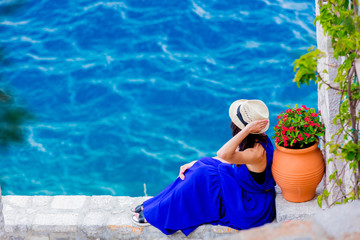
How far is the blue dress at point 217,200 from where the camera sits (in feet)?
16.1

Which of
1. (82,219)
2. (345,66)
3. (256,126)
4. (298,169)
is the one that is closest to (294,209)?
(298,169)

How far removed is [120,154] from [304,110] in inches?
142

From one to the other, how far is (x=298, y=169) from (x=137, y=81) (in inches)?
176

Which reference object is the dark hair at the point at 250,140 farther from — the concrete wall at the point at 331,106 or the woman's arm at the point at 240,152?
the concrete wall at the point at 331,106

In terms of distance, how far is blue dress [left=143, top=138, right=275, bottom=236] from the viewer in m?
4.90

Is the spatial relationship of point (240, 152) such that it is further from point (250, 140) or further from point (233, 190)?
point (233, 190)

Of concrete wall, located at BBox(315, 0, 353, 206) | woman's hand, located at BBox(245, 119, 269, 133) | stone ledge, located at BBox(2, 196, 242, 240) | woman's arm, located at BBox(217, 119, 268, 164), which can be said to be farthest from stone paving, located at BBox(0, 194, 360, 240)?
woman's hand, located at BBox(245, 119, 269, 133)

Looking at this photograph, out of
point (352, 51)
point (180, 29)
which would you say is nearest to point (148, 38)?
point (180, 29)

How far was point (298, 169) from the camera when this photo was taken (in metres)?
4.69

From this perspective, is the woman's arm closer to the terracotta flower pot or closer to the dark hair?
the dark hair

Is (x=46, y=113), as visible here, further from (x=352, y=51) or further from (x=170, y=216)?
(x=352, y=51)

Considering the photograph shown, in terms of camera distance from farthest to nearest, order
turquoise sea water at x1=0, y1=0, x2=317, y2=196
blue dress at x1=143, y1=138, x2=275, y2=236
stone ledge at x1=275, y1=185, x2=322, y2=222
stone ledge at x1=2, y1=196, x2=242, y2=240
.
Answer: turquoise sea water at x1=0, y1=0, x2=317, y2=196, stone ledge at x1=2, y1=196, x2=242, y2=240, blue dress at x1=143, y1=138, x2=275, y2=236, stone ledge at x1=275, y1=185, x2=322, y2=222

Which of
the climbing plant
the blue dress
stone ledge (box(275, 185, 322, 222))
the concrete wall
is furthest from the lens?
the blue dress

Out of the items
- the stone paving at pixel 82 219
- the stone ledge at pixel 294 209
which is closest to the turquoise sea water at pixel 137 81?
the stone paving at pixel 82 219
